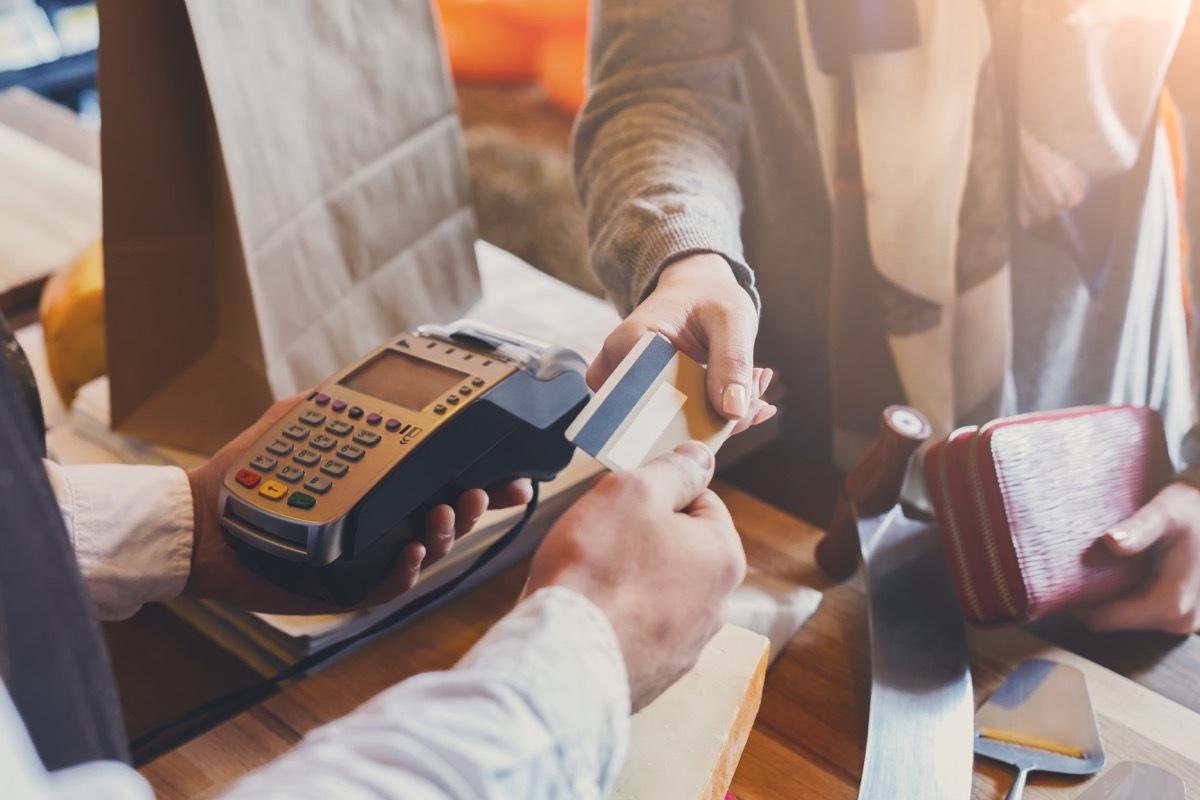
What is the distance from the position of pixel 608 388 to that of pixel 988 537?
205mm

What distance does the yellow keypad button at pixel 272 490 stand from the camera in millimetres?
409

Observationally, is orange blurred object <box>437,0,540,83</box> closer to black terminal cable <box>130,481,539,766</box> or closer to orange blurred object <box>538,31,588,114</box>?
orange blurred object <box>538,31,588,114</box>

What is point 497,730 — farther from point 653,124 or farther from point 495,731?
point 653,124

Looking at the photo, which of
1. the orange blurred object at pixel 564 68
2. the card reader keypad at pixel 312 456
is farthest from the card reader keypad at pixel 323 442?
the orange blurred object at pixel 564 68

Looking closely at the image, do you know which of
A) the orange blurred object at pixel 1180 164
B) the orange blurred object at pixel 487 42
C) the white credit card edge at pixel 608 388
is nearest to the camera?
the white credit card edge at pixel 608 388

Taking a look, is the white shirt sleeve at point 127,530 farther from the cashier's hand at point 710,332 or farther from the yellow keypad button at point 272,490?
the cashier's hand at point 710,332

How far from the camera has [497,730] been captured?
27 centimetres

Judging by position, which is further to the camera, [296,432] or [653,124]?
[653,124]

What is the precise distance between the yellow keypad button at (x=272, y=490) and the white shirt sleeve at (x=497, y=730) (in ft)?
0.49

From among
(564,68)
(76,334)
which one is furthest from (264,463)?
(564,68)

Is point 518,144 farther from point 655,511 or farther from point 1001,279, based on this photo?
point 655,511

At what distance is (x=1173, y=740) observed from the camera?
43 centimetres

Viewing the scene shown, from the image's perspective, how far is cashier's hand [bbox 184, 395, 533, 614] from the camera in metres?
0.45

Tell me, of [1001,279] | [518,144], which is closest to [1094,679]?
[1001,279]
